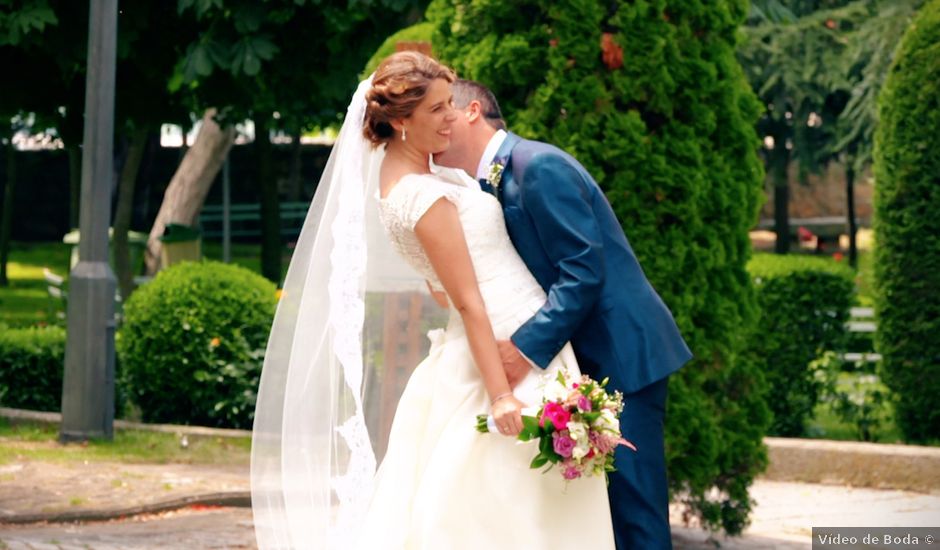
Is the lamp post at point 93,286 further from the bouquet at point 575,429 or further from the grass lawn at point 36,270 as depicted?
the grass lawn at point 36,270

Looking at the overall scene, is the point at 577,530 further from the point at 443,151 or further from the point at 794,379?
the point at 794,379

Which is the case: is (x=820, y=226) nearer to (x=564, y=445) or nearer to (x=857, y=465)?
(x=857, y=465)

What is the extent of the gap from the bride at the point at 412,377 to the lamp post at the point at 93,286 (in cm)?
557

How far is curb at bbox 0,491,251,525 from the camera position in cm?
758

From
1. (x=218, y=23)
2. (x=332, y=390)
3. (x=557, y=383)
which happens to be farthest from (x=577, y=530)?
(x=218, y=23)

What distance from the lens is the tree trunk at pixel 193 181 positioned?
20.5m

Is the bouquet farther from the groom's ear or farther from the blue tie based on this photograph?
the groom's ear

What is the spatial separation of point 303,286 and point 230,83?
9.45 m

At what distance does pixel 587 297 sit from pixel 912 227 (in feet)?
20.3

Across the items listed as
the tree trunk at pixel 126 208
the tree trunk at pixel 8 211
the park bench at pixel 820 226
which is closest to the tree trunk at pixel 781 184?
the park bench at pixel 820 226

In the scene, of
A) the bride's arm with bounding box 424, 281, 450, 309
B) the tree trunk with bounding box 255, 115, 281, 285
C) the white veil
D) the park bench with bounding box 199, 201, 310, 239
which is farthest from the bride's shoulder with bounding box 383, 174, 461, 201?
the park bench with bounding box 199, 201, 310, 239

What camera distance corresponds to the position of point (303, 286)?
15.8ft

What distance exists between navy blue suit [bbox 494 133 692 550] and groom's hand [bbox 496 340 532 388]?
0.13ft

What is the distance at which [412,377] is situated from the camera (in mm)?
4668
